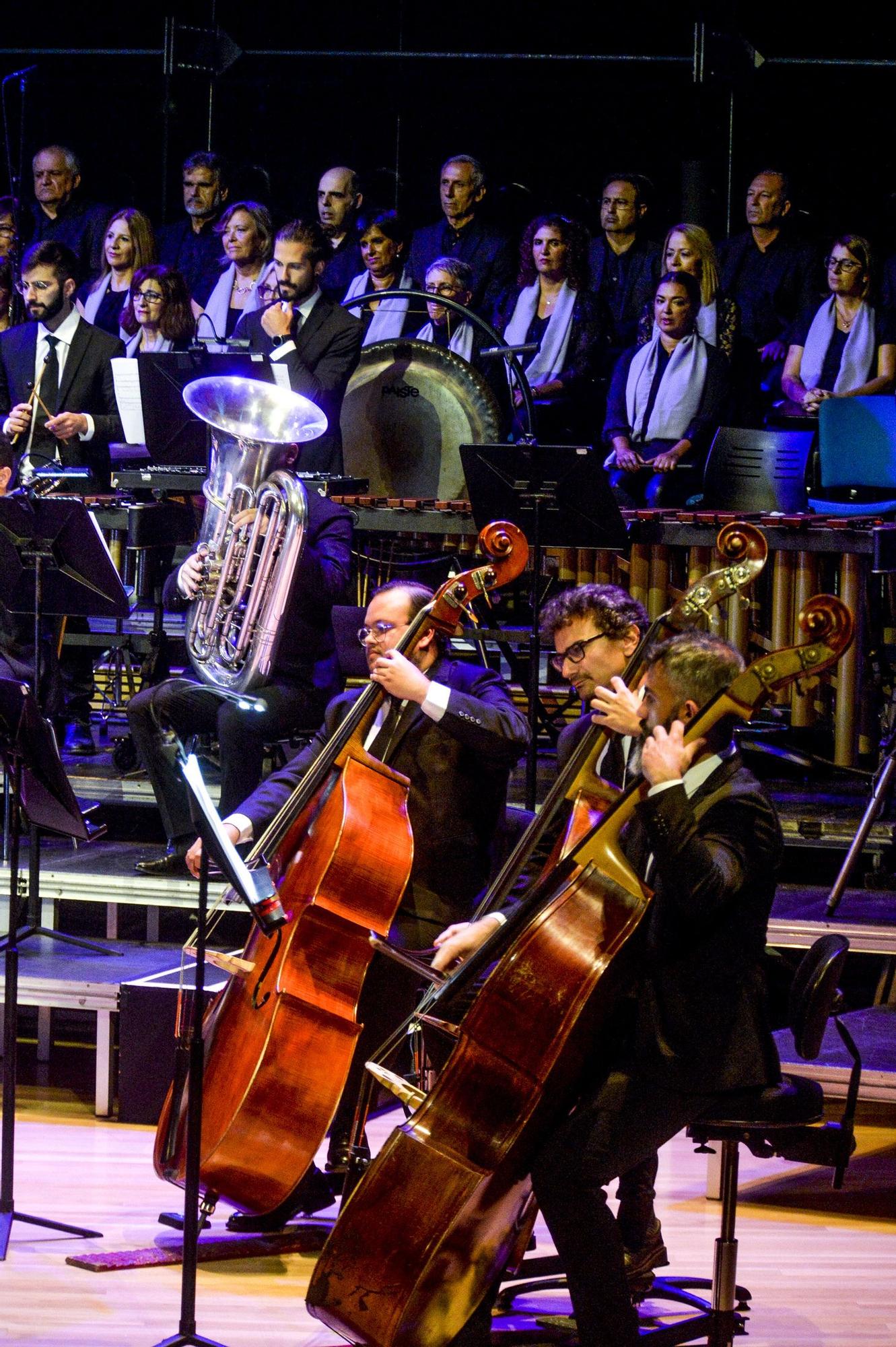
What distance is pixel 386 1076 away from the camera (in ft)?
9.45

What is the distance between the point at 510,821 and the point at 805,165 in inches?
250

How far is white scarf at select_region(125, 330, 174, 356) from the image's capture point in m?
7.05

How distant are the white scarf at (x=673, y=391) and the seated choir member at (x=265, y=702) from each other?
2234mm

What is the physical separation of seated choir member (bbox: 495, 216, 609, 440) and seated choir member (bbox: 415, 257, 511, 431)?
0.46 feet

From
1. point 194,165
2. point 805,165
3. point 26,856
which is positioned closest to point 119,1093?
point 26,856

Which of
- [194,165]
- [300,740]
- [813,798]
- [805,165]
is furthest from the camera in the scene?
[805,165]

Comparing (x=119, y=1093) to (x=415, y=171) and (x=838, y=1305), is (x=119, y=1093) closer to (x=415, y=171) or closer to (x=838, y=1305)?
(x=838, y=1305)

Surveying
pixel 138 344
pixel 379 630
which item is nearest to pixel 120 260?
pixel 138 344

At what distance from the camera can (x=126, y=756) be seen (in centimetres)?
570

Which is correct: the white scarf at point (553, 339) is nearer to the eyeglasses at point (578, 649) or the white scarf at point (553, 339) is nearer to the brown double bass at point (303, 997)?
the eyeglasses at point (578, 649)

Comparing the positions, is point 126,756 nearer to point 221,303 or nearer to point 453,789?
point 453,789

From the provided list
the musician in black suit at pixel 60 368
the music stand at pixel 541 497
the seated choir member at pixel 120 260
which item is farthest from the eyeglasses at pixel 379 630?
the seated choir member at pixel 120 260

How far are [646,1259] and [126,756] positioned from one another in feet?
9.60

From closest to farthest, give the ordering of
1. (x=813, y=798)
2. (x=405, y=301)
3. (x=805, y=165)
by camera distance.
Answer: (x=813, y=798), (x=405, y=301), (x=805, y=165)
